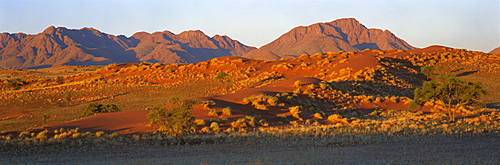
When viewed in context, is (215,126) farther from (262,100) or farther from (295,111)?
(262,100)

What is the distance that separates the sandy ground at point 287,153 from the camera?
47.5 feet

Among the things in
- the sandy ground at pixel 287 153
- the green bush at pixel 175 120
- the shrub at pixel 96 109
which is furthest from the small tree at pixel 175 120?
the shrub at pixel 96 109

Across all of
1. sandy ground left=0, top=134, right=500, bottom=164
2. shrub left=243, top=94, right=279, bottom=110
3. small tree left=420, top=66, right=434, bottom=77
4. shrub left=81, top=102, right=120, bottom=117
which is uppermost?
small tree left=420, top=66, right=434, bottom=77

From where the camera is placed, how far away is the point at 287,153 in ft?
53.9

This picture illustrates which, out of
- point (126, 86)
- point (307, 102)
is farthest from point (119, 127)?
point (126, 86)

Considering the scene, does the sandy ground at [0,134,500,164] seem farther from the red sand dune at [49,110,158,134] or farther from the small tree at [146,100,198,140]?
the red sand dune at [49,110,158,134]

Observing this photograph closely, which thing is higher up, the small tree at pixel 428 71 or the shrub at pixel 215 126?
the small tree at pixel 428 71

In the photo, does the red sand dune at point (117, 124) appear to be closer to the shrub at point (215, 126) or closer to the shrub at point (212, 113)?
the shrub at point (215, 126)

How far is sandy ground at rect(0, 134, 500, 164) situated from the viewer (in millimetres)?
14469

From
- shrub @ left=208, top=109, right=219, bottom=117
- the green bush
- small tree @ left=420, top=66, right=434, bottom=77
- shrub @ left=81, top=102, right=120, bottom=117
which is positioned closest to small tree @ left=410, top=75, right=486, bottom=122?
shrub @ left=208, top=109, right=219, bottom=117

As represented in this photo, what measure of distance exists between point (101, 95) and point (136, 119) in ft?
87.5

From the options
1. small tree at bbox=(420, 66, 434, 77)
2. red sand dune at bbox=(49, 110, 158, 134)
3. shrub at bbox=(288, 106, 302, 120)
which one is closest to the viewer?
red sand dune at bbox=(49, 110, 158, 134)

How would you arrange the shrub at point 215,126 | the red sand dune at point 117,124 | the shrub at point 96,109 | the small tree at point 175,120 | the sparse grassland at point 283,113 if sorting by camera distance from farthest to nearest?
the shrub at point 96,109, the red sand dune at point 117,124, the shrub at point 215,126, the small tree at point 175,120, the sparse grassland at point 283,113

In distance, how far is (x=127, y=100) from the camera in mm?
48156
